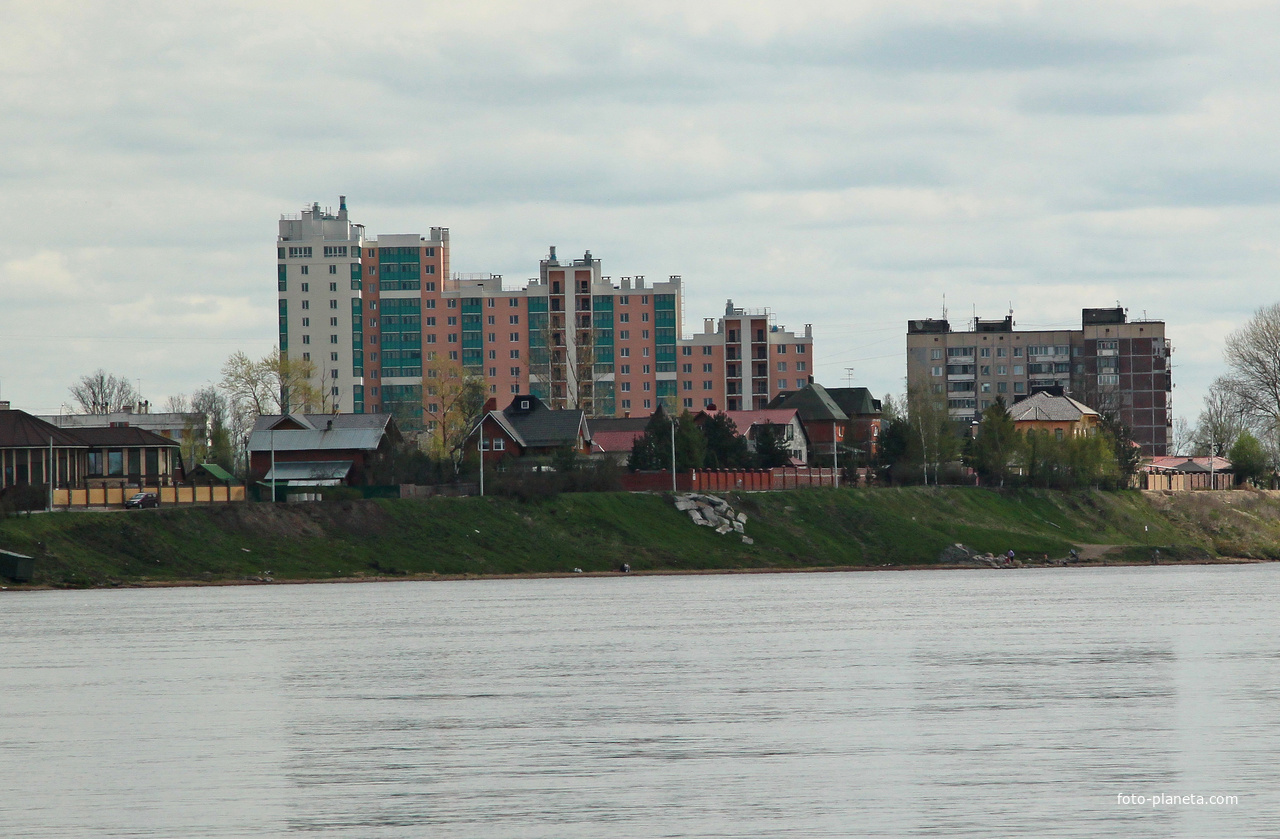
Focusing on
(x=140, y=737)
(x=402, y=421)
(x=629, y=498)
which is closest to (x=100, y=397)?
(x=402, y=421)

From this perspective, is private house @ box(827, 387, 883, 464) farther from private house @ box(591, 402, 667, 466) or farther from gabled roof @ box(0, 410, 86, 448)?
gabled roof @ box(0, 410, 86, 448)

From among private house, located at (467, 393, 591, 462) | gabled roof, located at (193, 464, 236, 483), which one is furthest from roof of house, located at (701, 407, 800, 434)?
gabled roof, located at (193, 464, 236, 483)

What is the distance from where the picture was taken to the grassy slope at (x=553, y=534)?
289ft

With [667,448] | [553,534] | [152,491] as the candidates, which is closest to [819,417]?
[667,448]

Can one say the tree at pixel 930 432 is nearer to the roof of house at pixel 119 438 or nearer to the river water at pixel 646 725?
the roof of house at pixel 119 438

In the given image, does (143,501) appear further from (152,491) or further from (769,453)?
(769,453)

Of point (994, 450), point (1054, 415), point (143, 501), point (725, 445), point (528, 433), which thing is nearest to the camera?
point (143, 501)

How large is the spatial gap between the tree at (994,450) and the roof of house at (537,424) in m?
34.8

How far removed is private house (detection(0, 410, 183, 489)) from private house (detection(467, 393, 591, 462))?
29201 millimetres

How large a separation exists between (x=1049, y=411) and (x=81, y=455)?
10511 cm

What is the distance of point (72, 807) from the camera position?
875 inches

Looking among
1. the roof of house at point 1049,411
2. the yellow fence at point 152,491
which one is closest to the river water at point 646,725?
the yellow fence at point 152,491

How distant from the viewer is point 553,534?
104m

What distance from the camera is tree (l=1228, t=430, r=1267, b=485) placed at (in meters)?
158
